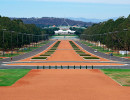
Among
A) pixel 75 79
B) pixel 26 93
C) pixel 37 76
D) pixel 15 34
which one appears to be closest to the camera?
pixel 26 93

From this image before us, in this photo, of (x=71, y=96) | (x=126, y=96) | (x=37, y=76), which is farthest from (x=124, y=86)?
(x=37, y=76)

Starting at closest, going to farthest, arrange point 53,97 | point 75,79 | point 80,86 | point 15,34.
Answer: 1. point 53,97
2. point 80,86
3. point 75,79
4. point 15,34

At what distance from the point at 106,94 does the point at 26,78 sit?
21.5 meters

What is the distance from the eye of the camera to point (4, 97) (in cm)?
4028

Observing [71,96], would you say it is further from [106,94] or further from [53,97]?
[106,94]

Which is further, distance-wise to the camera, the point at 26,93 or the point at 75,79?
the point at 75,79

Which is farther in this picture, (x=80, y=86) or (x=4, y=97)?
(x=80, y=86)

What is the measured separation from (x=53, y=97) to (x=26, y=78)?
1921 centimetres

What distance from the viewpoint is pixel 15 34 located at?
152 metres

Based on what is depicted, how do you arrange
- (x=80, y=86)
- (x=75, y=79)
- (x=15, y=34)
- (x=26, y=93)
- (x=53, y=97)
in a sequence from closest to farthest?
(x=53, y=97)
(x=26, y=93)
(x=80, y=86)
(x=75, y=79)
(x=15, y=34)

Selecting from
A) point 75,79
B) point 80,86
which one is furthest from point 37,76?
point 80,86

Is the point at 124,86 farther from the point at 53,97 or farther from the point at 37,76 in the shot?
the point at 37,76

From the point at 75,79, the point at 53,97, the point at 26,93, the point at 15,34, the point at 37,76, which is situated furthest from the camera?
the point at 15,34

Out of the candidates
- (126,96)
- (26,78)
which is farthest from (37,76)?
(126,96)
